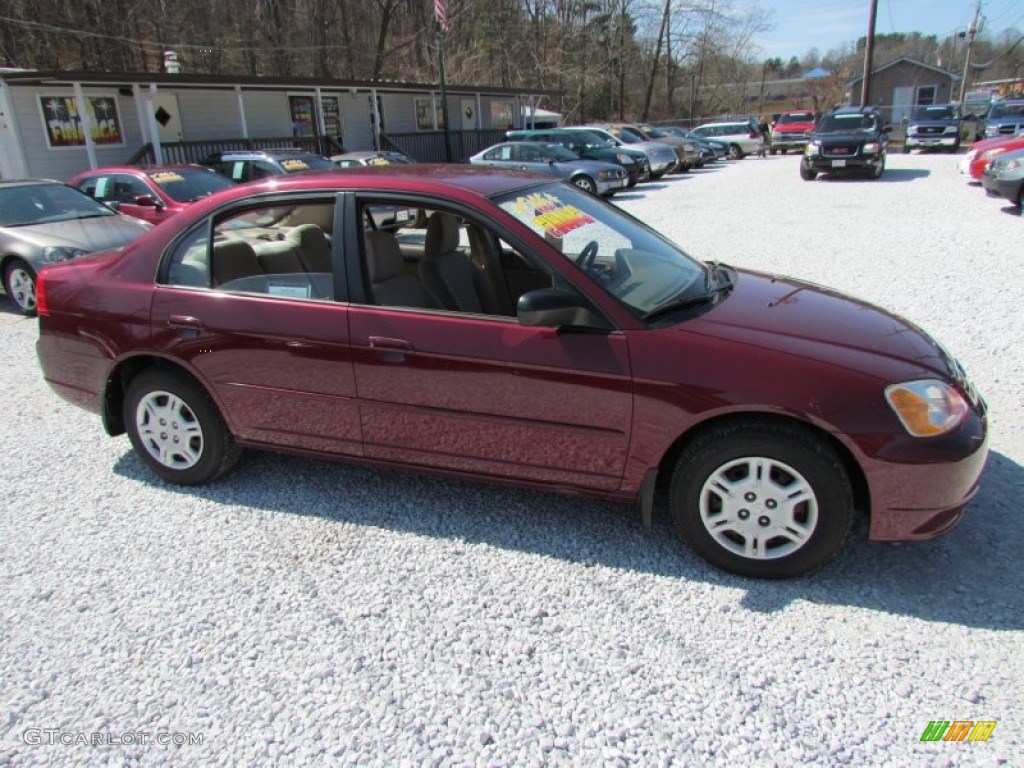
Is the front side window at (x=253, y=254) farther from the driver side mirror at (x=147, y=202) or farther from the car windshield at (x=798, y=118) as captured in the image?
the car windshield at (x=798, y=118)

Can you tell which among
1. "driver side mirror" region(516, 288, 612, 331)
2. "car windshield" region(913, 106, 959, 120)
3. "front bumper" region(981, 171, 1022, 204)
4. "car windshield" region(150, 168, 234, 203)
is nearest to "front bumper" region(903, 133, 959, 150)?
"car windshield" region(913, 106, 959, 120)

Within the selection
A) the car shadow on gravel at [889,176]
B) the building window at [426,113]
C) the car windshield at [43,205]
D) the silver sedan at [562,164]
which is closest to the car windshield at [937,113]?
the car shadow on gravel at [889,176]

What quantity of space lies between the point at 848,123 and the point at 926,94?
4313cm

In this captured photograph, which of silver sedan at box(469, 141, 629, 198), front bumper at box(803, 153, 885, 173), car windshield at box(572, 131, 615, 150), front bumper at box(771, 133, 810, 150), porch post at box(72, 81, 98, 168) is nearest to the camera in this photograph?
porch post at box(72, 81, 98, 168)

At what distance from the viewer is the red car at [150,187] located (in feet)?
32.7

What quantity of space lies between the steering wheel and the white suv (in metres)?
32.1

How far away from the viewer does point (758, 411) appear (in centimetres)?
270

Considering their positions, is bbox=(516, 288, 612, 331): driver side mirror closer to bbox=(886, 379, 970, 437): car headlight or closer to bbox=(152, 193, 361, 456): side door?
bbox=(152, 193, 361, 456): side door

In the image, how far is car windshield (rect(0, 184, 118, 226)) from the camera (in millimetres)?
8031

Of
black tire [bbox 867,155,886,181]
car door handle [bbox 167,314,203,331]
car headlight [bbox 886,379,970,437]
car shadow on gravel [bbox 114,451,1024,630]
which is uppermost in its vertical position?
car door handle [bbox 167,314,203,331]

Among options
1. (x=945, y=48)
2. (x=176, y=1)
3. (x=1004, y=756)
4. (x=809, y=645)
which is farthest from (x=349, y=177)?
(x=945, y=48)

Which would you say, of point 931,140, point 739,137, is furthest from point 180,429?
point 739,137

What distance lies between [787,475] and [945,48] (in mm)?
98875

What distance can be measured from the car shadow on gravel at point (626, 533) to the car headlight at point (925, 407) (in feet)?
2.28
